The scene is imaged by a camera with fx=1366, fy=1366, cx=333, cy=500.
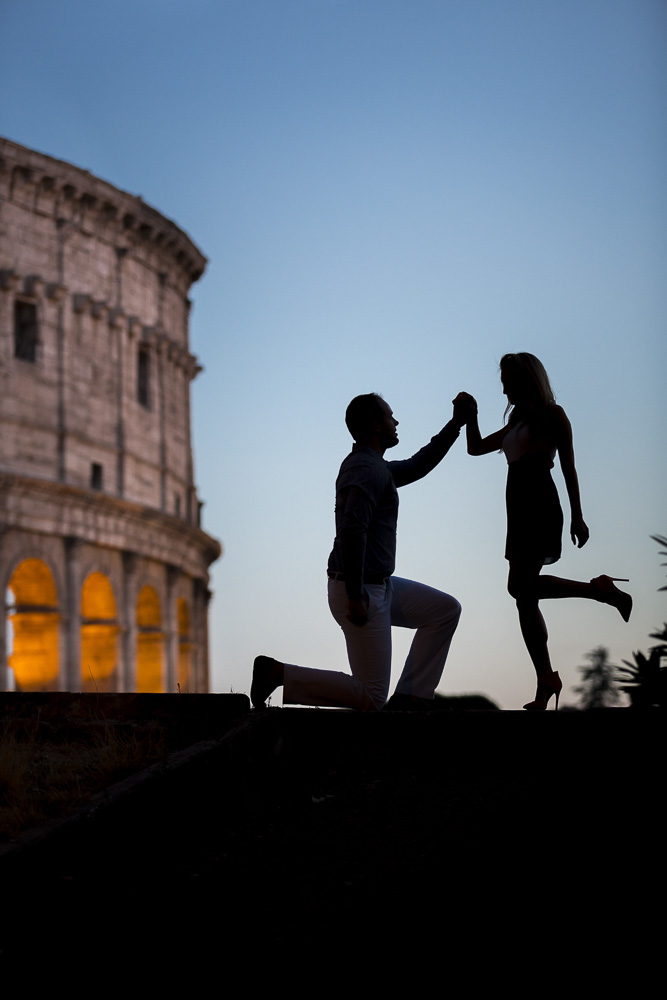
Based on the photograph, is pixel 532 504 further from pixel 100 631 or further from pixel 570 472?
pixel 100 631

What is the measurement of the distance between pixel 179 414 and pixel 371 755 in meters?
37.6

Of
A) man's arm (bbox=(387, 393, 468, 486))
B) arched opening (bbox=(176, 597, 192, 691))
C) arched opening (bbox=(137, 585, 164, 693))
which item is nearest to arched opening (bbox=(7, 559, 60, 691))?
arched opening (bbox=(137, 585, 164, 693))

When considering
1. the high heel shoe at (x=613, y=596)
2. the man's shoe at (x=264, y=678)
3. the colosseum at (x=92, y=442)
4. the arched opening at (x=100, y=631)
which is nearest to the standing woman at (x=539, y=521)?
the high heel shoe at (x=613, y=596)

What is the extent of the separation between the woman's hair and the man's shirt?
Answer: 826 millimetres

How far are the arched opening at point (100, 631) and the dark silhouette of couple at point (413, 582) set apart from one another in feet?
101

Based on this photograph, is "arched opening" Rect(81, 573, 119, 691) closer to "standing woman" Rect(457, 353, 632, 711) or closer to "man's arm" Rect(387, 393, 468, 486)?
"man's arm" Rect(387, 393, 468, 486)

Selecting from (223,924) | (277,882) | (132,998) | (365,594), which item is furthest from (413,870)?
(365,594)

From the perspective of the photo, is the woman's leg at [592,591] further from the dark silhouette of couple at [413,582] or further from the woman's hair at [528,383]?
the woman's hair at [528,383]

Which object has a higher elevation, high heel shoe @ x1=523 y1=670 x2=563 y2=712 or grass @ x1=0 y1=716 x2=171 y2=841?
high heel shoe @ x1=523 y1=670 x2=563 y2=712

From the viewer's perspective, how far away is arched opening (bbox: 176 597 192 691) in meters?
43.5

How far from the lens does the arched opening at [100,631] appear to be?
37375 mm

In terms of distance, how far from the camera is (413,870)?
5004 mm

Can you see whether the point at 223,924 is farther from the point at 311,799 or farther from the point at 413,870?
the point at 311,799

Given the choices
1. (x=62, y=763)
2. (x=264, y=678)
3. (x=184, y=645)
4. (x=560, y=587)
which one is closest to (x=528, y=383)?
(x=560, y=587)
